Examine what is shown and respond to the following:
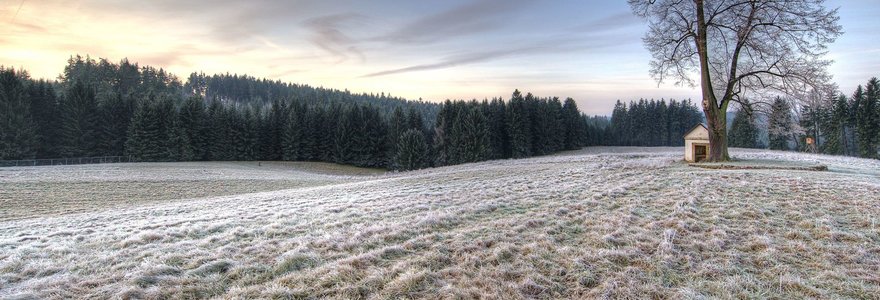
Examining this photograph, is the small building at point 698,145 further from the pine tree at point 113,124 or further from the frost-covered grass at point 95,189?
the pine tree at point 113,124

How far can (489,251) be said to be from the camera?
6074mm

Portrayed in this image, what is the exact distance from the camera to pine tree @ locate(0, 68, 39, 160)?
146 ft

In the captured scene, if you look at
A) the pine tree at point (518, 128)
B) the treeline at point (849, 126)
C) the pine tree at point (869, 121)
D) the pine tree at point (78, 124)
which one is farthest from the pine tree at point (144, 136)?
the pine tree at point (869, 121)

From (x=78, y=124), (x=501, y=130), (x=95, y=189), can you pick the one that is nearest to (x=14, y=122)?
(x=78, y=124)

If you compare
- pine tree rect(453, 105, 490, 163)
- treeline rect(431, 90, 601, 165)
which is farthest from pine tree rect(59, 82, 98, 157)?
pine tree rect(453, 105, 490, 163)

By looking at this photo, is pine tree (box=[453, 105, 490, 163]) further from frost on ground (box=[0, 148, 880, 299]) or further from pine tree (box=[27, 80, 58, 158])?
pine tree (box=[27, 80, 58, 158])

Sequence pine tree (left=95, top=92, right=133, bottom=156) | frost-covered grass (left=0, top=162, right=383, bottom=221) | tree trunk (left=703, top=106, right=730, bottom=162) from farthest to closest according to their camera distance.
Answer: pine tree (left=95, top=92, right=133, bottom=156), tree trunk (left=703, top=106, right=730, bottom=162), frost-covered grass (left=0, top=162, right=383, bottom=221)

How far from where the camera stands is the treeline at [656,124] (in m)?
103

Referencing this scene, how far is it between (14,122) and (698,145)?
218 ft

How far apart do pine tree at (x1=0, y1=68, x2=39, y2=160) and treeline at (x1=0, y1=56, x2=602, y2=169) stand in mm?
94

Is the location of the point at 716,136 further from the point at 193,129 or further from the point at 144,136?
the point at 144,136

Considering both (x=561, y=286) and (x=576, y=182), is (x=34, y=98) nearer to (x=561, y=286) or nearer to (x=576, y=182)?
(x=576, y=182)

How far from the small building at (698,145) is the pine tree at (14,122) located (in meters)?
64.7

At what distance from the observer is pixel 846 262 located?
5594 millimetres
